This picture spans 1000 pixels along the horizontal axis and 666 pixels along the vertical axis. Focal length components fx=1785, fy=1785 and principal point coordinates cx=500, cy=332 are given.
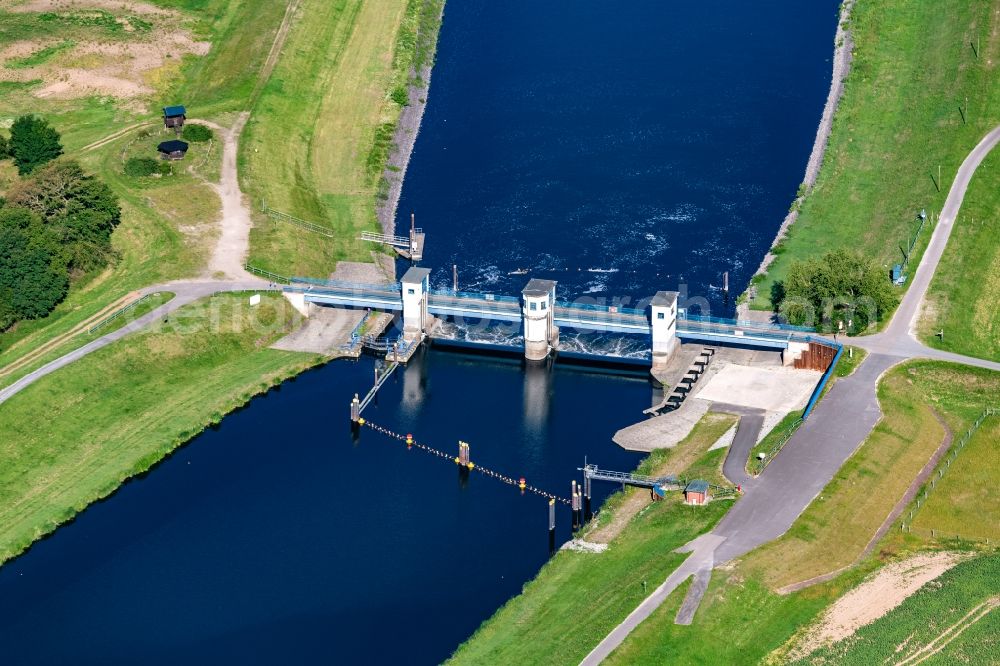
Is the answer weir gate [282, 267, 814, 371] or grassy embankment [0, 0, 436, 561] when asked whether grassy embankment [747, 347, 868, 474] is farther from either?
grassy embankment [0, 0, 436, 561]

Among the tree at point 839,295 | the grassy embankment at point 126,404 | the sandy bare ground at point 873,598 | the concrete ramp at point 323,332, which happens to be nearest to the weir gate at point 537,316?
the concrete ramp at point 323,332

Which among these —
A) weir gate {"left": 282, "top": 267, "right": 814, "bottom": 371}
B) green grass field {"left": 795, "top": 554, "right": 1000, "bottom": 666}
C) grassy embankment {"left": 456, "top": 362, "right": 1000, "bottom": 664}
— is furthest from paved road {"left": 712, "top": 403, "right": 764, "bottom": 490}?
green grass field {"left": 795, "top": 554, "right": 1000, "bottom": 666}

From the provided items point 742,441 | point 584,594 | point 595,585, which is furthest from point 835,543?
point 584,594

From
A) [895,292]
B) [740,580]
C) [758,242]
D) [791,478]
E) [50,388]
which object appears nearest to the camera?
[740,580]

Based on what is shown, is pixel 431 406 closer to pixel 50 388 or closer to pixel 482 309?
pixel 482 309

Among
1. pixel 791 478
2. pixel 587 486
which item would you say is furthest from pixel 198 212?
pixel 791 478

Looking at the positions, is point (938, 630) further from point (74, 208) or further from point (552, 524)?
point (74, 208)
